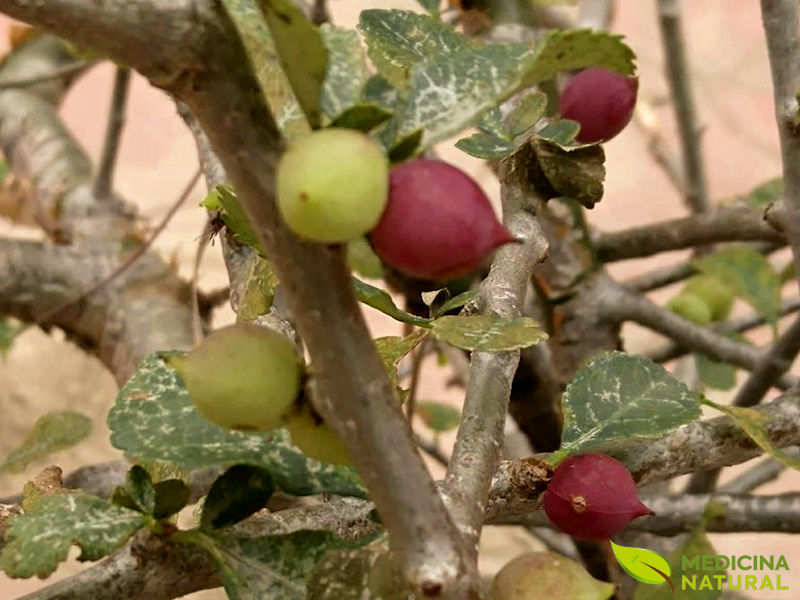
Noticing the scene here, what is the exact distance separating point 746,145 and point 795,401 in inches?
76.4

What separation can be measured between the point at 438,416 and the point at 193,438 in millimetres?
673

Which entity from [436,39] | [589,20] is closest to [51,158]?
[589,20]

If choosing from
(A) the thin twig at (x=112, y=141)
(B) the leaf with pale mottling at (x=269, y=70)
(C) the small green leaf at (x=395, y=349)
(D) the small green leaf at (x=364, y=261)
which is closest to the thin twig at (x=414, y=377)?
(D) the small green leaf at (x=364, y=261)

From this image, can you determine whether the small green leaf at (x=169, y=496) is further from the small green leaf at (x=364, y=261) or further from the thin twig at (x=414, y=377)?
the small green leaf at (x=364, y=261)

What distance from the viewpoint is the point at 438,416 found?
3.03 ft

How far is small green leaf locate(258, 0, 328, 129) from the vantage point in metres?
0.19

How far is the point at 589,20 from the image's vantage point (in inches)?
35.4

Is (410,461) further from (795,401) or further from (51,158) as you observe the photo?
(51,158)

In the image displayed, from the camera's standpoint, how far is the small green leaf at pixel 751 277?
697 mm

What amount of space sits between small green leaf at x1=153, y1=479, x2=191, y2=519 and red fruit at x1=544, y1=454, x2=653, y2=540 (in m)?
0.11

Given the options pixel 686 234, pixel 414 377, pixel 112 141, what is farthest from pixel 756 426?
pixel 112 141

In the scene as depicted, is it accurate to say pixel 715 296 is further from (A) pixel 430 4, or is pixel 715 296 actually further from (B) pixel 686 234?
(A) pixel 430 4

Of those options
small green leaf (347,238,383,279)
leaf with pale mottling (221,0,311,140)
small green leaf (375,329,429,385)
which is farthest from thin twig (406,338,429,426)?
leaf with pale mottling (221,0,311,140)

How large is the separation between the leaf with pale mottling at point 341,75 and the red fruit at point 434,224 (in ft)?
0.08
